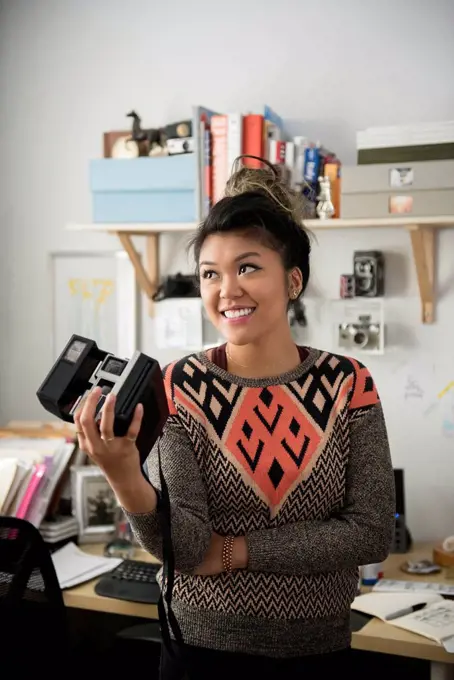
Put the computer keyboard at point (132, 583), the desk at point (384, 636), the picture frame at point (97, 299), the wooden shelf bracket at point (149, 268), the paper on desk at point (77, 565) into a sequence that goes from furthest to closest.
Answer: the picture frame at point (97, 299) → the wooden shelf bracket at point (149, 268) → the paper on desk at point (77, 565) → the computer keyboard at point (132, 583) → the desk at point (384, 636)

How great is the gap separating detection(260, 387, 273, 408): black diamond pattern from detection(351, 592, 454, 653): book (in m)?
0.82

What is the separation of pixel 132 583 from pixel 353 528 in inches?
41.6

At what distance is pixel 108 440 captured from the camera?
1.05 metres

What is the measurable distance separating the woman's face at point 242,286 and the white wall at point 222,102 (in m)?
1.27

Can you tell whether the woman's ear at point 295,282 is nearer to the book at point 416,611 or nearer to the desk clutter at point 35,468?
the book at point 416,611

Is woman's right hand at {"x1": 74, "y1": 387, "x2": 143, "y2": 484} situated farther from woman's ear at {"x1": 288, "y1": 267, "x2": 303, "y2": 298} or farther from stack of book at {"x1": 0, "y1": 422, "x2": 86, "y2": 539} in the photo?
stack of book at {"x1": 0, "y1": 422, "x2": 86, "y2": 539}

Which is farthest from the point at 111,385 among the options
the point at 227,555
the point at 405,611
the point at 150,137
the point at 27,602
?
the point at 150,137

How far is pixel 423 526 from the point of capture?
254 cm

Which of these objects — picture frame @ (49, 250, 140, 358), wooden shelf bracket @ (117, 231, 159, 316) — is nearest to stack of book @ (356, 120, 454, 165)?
wooden shelf bracket @ (117, 231, 159, 316)

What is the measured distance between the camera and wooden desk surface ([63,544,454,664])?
1.81 metres

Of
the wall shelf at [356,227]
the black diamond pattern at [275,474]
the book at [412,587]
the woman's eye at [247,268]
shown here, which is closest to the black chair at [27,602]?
the black diamond pattern at [275,474]

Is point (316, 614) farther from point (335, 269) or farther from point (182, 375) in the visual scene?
point (335, 269)

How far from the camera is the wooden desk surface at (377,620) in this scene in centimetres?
181

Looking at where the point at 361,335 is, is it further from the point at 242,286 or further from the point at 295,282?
the point at 242,286
